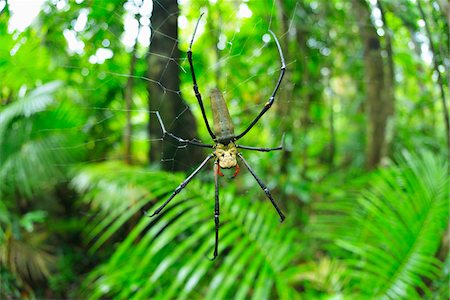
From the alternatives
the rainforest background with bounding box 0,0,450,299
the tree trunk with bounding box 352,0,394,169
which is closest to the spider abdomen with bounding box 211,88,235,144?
the rainforest background with bounding box 0,0,450,299

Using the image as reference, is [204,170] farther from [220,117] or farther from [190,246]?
[220,117]

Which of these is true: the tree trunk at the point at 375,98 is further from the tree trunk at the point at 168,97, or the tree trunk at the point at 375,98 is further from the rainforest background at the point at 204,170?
the tree trunk at the point at 168,97

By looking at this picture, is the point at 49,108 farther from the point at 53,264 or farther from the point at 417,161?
the point at 417,161

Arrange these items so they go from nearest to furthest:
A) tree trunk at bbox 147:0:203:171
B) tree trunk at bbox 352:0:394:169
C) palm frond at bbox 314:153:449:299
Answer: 1. palm frond at bbox 314:153:449:299
2. tree trunk at bbox 147:0:203:171
3. tree trunk at bbox 352:0:394:169

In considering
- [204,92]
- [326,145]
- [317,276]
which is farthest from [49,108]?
[326,145]

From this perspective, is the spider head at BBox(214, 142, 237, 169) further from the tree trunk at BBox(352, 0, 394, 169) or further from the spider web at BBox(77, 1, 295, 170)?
the tree trunk at BBox(352, 0, 394, 169)
